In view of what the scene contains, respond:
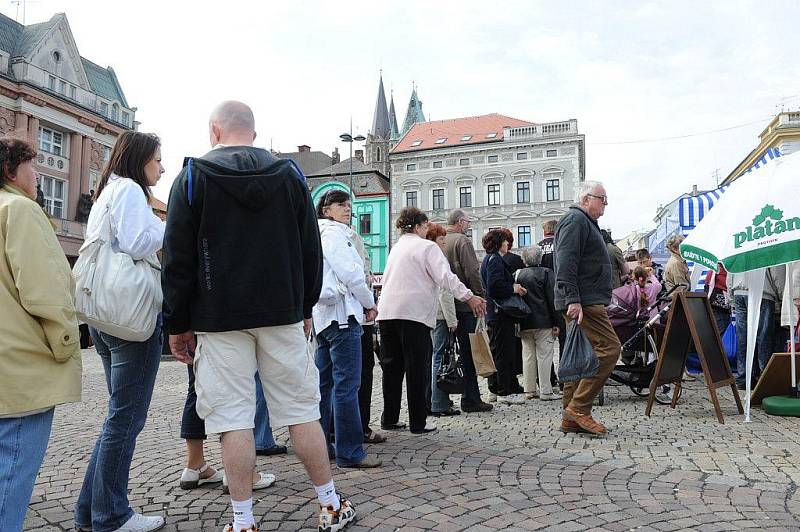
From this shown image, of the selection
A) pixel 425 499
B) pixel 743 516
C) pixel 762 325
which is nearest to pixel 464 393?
pixel 425 499

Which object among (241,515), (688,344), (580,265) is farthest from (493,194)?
(241,515)

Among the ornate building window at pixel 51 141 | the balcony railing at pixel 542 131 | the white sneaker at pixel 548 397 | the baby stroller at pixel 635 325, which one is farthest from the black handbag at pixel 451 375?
the balcony railing at pixel 542 131

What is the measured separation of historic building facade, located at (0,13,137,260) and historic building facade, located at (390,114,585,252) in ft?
83.6

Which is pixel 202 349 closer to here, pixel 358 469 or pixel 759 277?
pixel 358 469

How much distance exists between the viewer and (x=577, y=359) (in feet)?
17.7

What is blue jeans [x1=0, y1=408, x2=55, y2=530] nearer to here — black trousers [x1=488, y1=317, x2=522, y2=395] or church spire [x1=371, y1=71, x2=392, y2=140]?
black trousers [x1=488, y1=317, x2=522, y2=395]

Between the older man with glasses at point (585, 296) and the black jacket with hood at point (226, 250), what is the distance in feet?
10.5

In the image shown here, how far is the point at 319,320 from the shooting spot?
14.6 feet

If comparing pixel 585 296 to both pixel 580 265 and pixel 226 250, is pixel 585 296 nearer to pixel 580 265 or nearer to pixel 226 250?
pixel 580 265

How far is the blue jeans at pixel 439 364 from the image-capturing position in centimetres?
667

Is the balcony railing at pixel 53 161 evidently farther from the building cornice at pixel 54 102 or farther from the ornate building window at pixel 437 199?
the ornate building window at pixel 437 199

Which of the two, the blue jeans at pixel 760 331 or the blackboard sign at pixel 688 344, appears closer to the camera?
the blackboard sign at pixel 688 344

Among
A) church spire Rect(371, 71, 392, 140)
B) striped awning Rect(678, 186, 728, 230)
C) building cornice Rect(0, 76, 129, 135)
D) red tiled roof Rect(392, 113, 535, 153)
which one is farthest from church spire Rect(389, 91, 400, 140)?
striped awning Rect(678, 186, 728, 230)

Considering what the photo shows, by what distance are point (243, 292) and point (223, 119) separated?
36.9 inches
